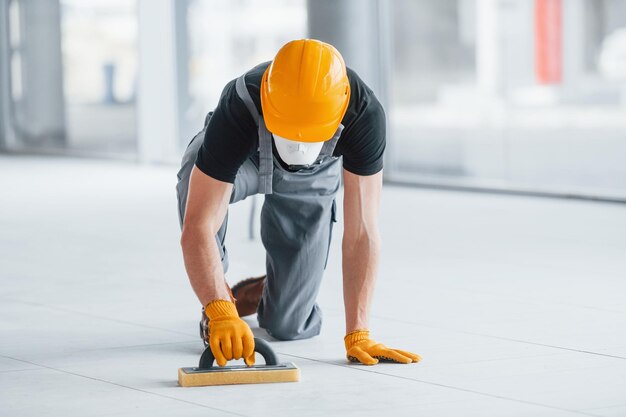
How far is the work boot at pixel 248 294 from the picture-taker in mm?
4449

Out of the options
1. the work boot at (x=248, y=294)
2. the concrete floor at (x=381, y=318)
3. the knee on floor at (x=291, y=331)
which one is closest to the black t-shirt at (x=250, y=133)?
the concrete floor at (x=381, y=318)

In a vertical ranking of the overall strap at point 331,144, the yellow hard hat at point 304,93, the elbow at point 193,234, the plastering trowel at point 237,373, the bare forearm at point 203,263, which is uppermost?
the yellow hard hat at point 304,93

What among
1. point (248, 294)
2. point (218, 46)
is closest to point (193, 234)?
point (248, 294)

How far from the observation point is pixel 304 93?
3.36 m

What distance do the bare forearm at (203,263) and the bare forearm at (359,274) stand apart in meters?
0.41

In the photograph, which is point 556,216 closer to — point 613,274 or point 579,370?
point 613,274

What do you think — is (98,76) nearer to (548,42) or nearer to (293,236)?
(548,42)

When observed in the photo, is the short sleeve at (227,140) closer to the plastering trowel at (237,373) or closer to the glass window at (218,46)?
the plastering trowel at (237,373)

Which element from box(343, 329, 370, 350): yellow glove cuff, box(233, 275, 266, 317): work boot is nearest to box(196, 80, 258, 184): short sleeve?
box(343, 329, 370, 350): yellow glove cuff

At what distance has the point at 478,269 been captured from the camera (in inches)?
221

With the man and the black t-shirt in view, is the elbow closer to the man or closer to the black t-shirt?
the man

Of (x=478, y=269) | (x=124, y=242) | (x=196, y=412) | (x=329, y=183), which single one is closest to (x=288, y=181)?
(x=329, y=183)

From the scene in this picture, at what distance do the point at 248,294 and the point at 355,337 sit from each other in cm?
82

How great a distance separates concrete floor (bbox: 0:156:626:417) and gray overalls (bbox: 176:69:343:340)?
0.37ft
